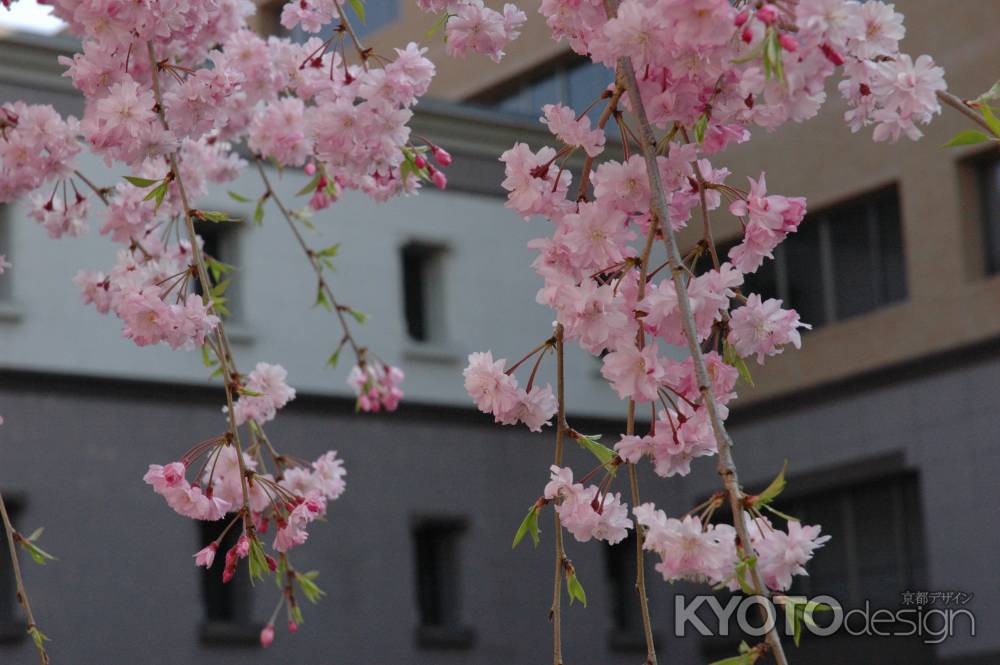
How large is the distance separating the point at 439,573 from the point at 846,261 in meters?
5.44

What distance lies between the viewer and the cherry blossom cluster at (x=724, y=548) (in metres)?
2.50

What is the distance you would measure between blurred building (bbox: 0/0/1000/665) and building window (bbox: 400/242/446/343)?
3cm

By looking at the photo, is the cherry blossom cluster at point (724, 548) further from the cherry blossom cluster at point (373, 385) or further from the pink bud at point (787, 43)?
the cherry blossom cluster at point (373, 385)

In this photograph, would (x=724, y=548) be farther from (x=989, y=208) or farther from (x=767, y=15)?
(x=989, y=208)

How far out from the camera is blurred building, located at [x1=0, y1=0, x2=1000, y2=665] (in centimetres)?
1534

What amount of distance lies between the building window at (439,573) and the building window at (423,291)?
2.06 meters

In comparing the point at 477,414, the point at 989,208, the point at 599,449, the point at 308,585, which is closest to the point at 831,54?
the point at 599,449

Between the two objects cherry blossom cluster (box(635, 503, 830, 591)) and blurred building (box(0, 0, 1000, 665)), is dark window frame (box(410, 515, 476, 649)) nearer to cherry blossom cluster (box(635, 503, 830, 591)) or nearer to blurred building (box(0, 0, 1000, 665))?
blurred building (box(0, 0, 1000, 665))

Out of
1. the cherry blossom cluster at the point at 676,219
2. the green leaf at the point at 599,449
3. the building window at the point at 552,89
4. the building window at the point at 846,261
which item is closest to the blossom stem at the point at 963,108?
the cherry blossom cluster at the point at 676,219

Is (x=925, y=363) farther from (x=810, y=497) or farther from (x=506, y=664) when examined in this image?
(x=506, y=664)

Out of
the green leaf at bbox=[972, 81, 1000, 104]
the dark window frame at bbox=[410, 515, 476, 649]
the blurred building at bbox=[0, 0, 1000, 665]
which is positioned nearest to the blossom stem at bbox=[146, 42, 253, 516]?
the green leaf at bbox=[972, 81, 1000, 104]

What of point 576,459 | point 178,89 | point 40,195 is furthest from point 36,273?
point 178,89

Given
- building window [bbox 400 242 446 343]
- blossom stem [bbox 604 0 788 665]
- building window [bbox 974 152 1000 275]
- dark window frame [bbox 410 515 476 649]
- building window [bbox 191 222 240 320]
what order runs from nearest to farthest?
blossom stem [bbox 604 0 788 665], building window [bbox 974 152 1000 275], building window [bbox 191 222 240 320], dark window frame [bbox 410 515 476 649], building window [bbox 400 242 446 343]

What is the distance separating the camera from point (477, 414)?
18156mm
